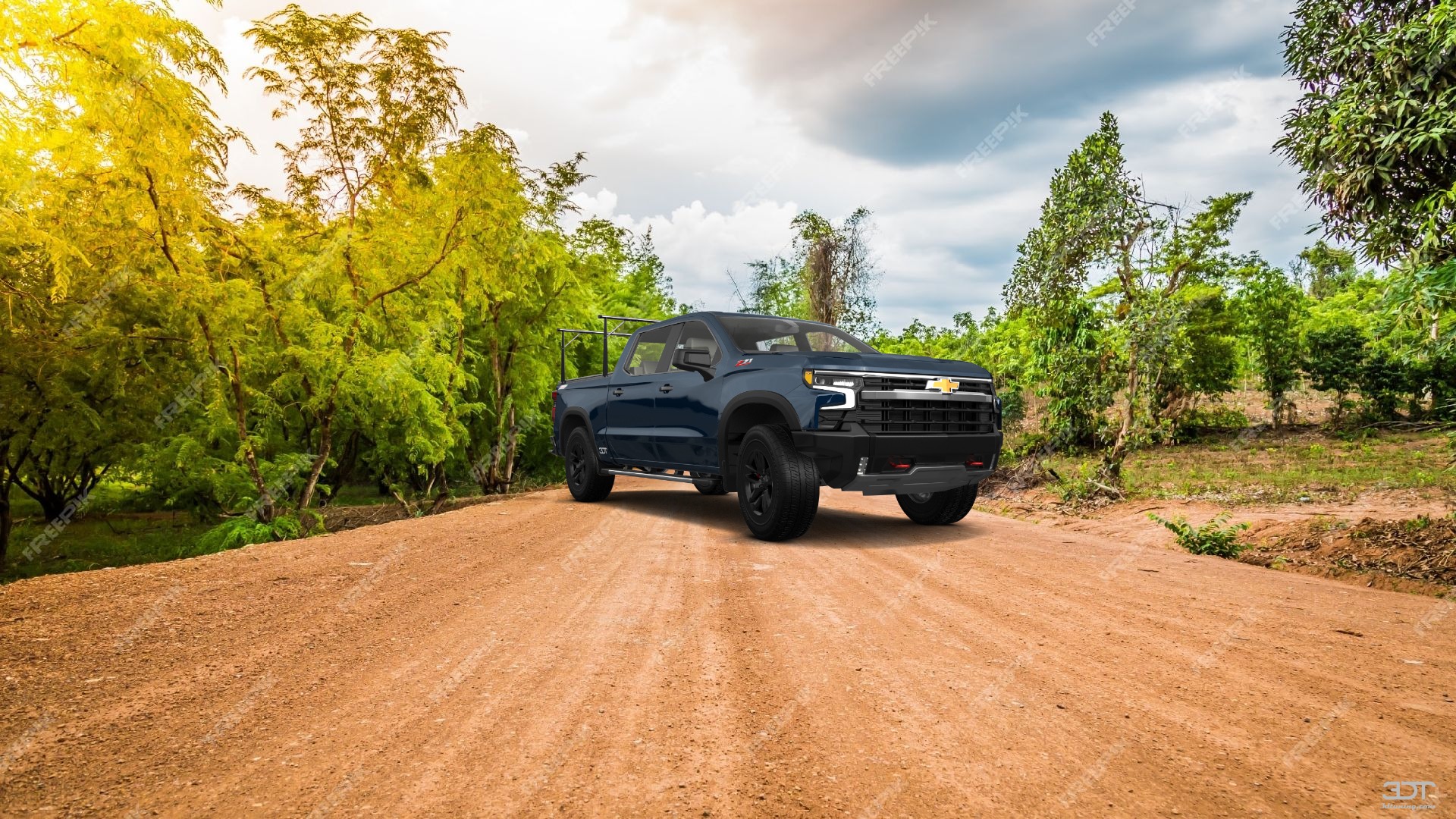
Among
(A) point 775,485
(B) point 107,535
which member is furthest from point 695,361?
(B) point 107,535

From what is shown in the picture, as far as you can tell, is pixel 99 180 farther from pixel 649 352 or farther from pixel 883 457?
pixel 883 457

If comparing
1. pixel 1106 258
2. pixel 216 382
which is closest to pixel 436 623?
pixel 216 382

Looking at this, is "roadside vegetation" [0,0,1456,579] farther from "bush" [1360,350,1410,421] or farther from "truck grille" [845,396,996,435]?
"truck grille" [845,396,996,435]

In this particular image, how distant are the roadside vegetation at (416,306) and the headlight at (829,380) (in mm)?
4634

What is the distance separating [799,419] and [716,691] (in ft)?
11.6

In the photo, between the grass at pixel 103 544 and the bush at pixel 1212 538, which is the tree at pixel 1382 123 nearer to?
the bush at pixel 1212 538

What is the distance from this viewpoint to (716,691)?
3129mm

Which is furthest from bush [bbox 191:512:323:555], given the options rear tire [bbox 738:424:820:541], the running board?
rear tire [bbox 738:424:820:541]

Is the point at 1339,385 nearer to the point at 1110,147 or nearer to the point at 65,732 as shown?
the point at 1110,147

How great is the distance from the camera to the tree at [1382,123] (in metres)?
6.01

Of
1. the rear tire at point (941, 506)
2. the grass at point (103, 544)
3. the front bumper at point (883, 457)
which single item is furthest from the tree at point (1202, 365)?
the grass at point (103, 544)

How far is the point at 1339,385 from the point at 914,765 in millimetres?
20389

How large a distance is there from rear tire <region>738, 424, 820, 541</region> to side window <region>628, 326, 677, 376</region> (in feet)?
7.11

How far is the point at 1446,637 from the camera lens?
416 cm
